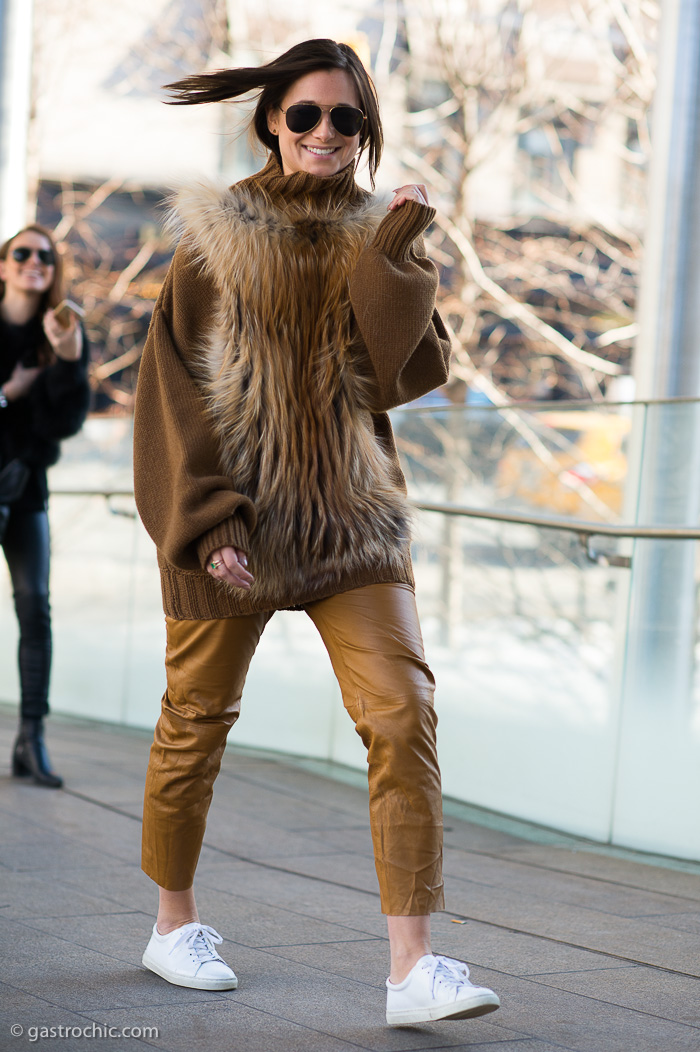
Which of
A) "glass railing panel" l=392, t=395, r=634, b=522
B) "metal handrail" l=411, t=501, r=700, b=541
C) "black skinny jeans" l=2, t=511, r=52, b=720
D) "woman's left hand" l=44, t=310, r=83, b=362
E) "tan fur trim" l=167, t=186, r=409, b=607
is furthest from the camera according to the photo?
"glass railing panel" l=392, t=395, r=634, b=522

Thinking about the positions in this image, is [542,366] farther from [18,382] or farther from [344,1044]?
[344,1044]

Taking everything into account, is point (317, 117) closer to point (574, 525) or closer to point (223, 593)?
point (223, 593)

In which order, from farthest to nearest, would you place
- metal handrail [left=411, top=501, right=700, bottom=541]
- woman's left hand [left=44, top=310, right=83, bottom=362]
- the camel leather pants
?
woman's left hand [left=44, top=310, right=83, bottom=362]
metal handrail [left=411, top=501, right=700, bottom=541]
the camel leather pants

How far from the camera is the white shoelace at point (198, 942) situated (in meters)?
2.73

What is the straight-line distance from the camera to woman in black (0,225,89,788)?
4.61 metres

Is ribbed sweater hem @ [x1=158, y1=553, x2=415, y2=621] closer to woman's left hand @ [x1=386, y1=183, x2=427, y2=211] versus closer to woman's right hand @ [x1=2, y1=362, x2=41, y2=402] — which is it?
woman's left hand @ [x1=386, y1=183, x2=427, y2=211]

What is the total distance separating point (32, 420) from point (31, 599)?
26.4 inches

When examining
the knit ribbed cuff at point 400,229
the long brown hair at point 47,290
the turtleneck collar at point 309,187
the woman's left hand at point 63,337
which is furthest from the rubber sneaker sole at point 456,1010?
the long brown hair at point 47,290

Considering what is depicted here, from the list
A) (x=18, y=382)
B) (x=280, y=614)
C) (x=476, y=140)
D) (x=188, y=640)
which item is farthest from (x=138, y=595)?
(x=476, y=140)

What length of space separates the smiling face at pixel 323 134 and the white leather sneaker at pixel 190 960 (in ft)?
5.37

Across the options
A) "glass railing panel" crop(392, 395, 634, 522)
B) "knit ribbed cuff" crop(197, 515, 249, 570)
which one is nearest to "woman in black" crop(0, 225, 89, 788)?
"glass railing panel" crop(392, 395, 634, 522)

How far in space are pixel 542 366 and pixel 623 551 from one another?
9.36 meters

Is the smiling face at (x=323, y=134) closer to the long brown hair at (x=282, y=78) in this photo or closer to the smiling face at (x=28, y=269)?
the long brown hair at (x=282, y=78)

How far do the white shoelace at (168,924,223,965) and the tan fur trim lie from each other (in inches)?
29.4
